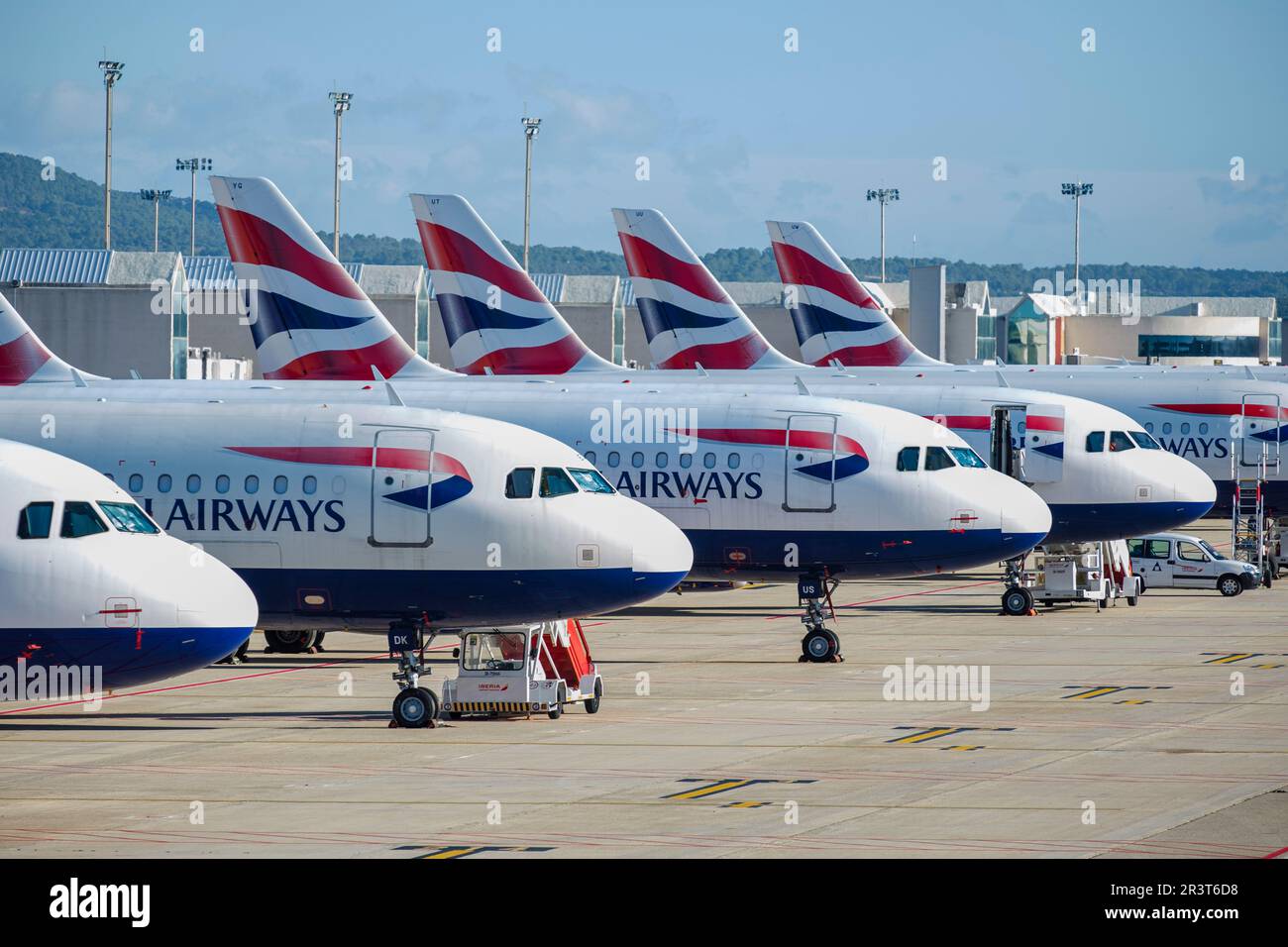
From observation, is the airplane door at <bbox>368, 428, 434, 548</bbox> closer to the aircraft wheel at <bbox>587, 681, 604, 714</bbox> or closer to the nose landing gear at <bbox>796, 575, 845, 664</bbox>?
the aircraft wheel at <bbox>587, 681, 604, 714</bbox>

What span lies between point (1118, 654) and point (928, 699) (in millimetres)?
8615

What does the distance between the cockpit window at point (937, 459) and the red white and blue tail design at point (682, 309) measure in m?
22.3

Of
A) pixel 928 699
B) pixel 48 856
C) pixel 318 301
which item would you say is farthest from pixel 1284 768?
pixel 318 301

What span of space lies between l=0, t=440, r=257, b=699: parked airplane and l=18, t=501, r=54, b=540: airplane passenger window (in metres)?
0.01

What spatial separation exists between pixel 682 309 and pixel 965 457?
74.9 feet

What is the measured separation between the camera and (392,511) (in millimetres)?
32625

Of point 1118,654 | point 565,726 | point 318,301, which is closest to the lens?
point 565,726

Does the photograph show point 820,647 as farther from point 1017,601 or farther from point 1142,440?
point 1142,440

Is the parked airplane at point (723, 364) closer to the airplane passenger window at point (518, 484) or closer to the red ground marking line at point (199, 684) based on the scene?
the red ground marking line at point (199, 684)

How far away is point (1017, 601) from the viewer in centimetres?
5150

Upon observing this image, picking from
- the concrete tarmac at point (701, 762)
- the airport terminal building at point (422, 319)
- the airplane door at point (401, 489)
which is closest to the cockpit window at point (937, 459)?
the concrete tarmac at point (701, 762)

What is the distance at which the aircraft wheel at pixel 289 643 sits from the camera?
42.2 meters

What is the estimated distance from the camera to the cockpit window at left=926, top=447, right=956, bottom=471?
42.1 meters
